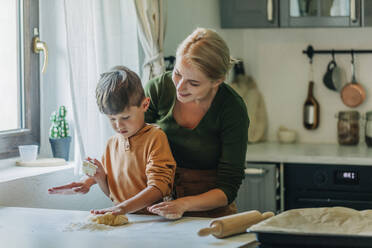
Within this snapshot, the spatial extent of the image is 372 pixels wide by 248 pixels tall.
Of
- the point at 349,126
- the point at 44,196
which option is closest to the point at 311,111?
the point at 349,126

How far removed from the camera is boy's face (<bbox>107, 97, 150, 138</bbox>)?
1.88 metres

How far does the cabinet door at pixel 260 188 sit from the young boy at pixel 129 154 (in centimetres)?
135

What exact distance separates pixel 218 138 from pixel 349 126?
1747mm

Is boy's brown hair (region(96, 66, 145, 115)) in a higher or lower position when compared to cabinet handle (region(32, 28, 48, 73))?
lower

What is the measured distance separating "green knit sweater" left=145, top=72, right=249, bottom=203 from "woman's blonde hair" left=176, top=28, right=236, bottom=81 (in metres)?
0.15

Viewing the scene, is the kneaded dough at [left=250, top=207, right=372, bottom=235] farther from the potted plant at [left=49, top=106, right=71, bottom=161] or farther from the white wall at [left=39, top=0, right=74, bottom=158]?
the white wall at [left=39, top=0, right=74, bottom=158]

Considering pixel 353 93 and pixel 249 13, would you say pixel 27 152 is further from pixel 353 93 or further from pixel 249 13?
pixel 353 93

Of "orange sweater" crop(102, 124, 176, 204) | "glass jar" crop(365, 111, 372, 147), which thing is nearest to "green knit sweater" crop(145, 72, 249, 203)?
"orange sweater" crop(102, 124, 176, 204)

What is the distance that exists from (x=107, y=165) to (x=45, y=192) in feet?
1.70

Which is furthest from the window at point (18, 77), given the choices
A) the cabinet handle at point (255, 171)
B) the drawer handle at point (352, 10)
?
the drawer handle at point (352, 10)

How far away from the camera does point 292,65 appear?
382cm

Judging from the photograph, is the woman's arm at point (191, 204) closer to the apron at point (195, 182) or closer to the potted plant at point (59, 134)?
the apron at point (195, 182)

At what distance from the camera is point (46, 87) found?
2764mm

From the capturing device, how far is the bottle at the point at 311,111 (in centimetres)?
375
